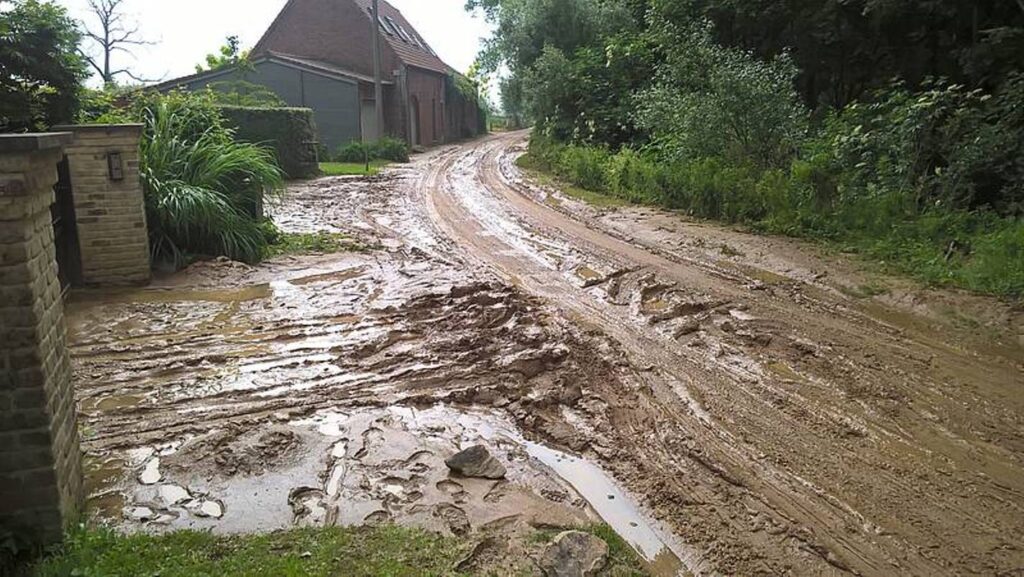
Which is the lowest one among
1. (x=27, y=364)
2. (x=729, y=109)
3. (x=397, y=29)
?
(x=27, y=364)

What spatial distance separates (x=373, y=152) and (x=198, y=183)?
18.0 m

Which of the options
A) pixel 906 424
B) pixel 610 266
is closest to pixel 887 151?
pixel 610 266

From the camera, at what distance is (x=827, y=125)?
1286 cm

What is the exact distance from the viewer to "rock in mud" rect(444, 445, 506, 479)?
14.9ft

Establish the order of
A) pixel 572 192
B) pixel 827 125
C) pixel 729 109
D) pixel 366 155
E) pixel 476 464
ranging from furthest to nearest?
pixel 366 155 < pixel 572 192 < pixel 729 109 < pixel 827 125 < pixel 476 464

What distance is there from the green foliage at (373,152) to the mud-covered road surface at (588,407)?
18.2 m

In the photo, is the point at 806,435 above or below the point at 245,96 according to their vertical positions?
below

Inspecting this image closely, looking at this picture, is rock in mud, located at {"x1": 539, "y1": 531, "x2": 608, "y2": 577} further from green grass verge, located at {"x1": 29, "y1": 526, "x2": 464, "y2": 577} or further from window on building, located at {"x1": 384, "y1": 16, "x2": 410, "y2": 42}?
window on building, located at {"x1": 384, "y1": 16, "x2": 410, "y2": 42}

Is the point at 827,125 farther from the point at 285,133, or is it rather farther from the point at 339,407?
the point at 285,133

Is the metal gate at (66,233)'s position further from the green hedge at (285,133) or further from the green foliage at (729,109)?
the green hedge at (285,133)

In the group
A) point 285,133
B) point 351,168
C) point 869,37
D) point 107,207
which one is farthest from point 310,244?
point 351,168

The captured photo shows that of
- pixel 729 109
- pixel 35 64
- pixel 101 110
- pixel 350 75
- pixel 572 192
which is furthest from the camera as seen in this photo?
pixel 350 75

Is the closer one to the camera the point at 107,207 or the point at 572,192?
the point at 107,207

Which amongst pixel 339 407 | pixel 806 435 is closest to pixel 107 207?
pixel 339 407
